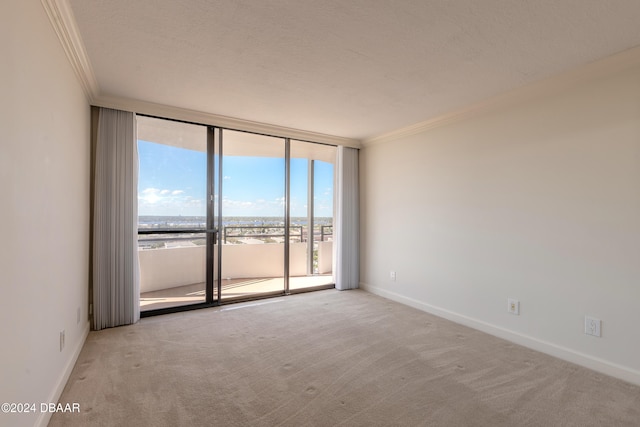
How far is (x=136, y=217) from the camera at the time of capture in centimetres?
335

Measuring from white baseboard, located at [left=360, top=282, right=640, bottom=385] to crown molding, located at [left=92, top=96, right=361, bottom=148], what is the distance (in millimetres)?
2652

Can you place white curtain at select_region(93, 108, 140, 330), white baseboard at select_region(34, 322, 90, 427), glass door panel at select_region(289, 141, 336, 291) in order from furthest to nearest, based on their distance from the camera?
glass door panel at select_region(289, 141, 336, 291) → white curtain at select_region(93, 108, 140, 330) → white baseboard at select_region(34, 322, 90, 427)

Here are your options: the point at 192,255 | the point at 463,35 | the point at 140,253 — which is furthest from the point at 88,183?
the point at 463,35

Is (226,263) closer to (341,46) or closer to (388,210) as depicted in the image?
(388,210)

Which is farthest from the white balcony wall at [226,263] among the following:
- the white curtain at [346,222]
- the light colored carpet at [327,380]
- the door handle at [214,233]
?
the white curtain at [346,222]

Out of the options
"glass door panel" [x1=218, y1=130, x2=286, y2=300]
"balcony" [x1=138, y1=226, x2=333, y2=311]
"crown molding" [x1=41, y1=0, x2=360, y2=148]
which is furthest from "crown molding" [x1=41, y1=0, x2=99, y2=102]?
"balcony" [x1=138, y1=226, x2=333, y2=311]

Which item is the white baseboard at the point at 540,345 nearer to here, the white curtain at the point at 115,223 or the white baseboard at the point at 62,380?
the white curtain at the point at 115,223

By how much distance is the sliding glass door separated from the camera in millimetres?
3689

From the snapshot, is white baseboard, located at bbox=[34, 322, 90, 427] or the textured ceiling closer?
white baseboard, located at bbox=[34, 322, 90, 427]

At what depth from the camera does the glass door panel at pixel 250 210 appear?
4242 mm

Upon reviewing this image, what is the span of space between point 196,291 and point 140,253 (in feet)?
2.77

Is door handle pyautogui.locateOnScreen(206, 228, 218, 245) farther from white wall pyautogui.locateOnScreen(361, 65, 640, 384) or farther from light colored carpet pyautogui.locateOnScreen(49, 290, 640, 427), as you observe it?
white wall pyautogui.locateOnScreen(361, 65, 640, 384)

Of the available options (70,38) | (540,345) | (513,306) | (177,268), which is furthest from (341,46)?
(177,268)

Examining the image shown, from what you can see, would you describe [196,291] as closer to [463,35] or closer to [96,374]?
[96,374]
